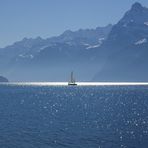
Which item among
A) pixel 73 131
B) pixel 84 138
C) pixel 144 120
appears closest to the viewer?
pixel 84 138

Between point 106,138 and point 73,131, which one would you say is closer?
point 106,138

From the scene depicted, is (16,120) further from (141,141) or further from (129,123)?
(141,141)

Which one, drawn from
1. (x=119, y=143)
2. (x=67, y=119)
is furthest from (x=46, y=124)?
(x=119, y=143)

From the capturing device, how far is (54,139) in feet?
270

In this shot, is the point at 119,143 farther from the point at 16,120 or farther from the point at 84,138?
the point at 16,120

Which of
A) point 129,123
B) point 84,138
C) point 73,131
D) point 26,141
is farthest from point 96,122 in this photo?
point 26,141

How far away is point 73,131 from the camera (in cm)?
9262

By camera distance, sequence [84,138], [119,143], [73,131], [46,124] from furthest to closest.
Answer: [46,124] < [73,131] < [84,138] < [119,143]

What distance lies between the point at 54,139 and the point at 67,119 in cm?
3431

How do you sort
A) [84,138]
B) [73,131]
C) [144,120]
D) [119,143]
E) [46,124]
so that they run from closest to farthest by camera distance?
1. [119,143]
2. [84,138]
3. [73,131]
4. [46,124]
5. [144,120]

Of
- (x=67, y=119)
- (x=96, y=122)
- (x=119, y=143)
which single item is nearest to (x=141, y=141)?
(x=119, y=143)

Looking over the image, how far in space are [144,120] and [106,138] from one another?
106 feet

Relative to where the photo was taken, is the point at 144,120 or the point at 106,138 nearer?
the point at 106,138

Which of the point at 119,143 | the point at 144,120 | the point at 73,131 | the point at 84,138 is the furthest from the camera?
→ the point at 144,120
